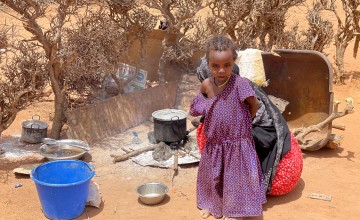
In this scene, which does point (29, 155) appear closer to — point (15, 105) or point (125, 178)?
point (15, 105)

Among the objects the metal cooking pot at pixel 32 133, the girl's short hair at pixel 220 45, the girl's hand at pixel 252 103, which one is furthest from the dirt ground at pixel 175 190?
the girl's short hair at pixel 220 45

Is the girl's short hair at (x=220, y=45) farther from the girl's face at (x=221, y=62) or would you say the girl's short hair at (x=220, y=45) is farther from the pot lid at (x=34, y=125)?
the pot lid at (x=34, y=125)

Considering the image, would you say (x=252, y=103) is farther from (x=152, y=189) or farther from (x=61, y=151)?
(x=61, y=151)

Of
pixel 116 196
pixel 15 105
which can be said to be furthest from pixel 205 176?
pixel 15 105

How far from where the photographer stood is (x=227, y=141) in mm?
3918

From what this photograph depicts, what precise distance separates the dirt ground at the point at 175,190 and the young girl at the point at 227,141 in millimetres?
340

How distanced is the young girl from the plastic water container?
42.1 inches

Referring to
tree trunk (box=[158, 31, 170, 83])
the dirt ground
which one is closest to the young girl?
the dirt ground

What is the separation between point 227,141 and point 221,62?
723mm

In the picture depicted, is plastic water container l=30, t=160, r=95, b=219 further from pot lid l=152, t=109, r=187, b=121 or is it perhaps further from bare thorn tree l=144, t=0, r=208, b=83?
bare thorn tree l=144, t=0, r=208, b=83

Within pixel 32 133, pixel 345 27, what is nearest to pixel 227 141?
pixel 32 133

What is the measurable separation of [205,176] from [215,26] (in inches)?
209

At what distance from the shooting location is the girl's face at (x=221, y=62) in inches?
141

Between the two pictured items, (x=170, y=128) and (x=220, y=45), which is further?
(x=170, y=128)
